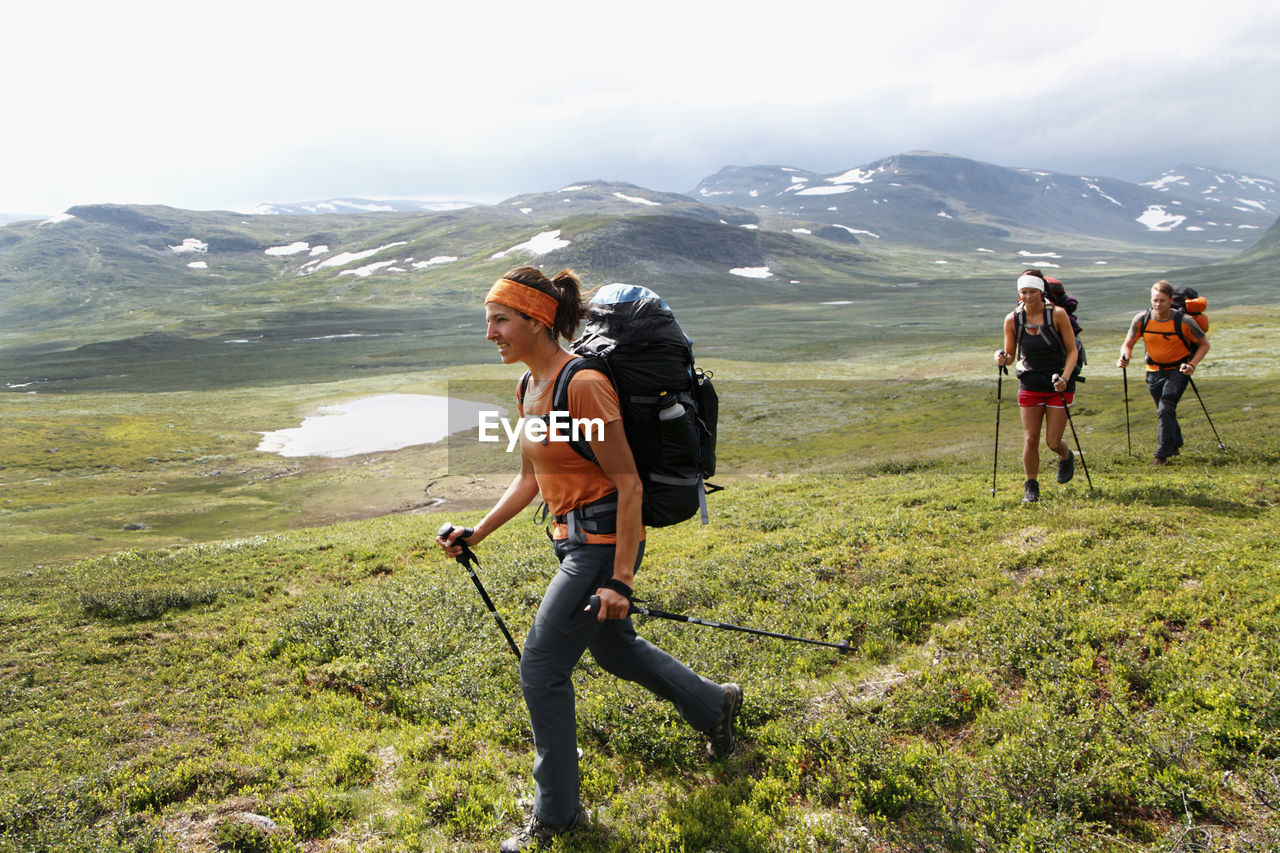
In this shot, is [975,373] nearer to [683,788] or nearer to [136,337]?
[683,788]

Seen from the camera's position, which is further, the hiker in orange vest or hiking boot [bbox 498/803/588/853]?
the hiker in orange vest

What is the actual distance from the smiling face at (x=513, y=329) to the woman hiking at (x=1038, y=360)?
9.19m

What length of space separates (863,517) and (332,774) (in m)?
9.91

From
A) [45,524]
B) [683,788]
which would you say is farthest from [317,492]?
[683,788]

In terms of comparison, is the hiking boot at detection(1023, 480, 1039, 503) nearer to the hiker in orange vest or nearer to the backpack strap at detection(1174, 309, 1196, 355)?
the hiker in orange vest

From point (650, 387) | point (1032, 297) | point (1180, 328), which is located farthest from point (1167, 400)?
point (650, 387)

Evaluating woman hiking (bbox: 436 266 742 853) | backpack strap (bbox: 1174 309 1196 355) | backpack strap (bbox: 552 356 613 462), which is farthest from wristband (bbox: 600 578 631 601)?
backpack strap (bbox: 1174 309 1196 355)

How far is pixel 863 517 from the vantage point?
1301 cm

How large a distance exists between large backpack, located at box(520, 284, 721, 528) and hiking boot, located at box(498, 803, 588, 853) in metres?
2.37

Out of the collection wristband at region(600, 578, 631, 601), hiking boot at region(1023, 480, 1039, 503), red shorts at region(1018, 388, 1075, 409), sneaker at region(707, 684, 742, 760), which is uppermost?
red shorts at region(1018, 388, 1075, 409)

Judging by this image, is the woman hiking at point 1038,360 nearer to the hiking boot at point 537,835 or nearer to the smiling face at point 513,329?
the smiling face at point 513,329

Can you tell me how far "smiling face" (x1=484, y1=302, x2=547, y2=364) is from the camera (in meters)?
4.98

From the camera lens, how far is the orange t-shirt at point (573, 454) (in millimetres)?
4629

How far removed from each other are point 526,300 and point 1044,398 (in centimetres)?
1003
